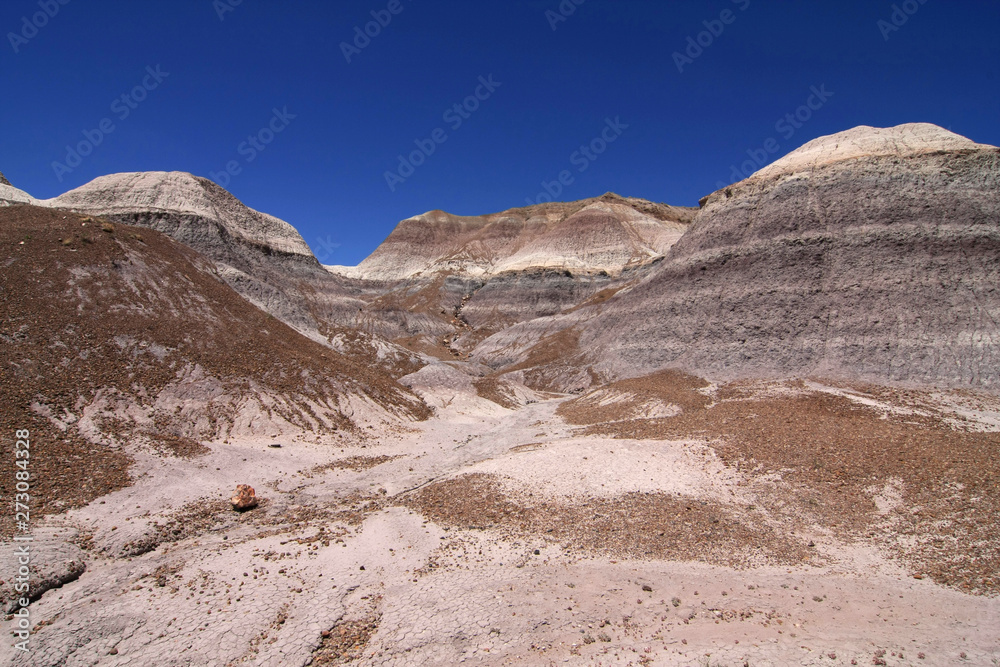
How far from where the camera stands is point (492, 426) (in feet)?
92.5

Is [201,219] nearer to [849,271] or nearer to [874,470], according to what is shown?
[874,470]

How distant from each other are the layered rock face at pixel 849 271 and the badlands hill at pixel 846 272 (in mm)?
79

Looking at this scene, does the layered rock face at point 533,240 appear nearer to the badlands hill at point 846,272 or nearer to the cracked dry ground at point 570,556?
the badlands hill at point 846,272

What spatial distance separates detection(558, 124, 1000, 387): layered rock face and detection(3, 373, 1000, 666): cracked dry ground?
792cm

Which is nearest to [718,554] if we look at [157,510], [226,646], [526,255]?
[226,646]

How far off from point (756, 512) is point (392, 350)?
1437 inches

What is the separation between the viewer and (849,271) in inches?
1109

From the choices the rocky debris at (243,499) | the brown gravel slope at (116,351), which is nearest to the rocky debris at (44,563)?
the brown gravel slope at (116,351)

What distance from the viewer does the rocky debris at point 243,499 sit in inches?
537

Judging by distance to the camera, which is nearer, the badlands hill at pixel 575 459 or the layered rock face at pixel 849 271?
the badlands hill at pixel 575 459

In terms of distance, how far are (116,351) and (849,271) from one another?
38.5 metres

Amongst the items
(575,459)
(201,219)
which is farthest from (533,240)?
(575,459)

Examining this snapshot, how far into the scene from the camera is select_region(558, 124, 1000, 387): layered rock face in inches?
968

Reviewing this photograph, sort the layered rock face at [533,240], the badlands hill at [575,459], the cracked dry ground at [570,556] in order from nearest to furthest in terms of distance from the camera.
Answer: the cracked dry ground at [570,556] → the badlands hill at [575,459] → the layered rock face at [533,240]
